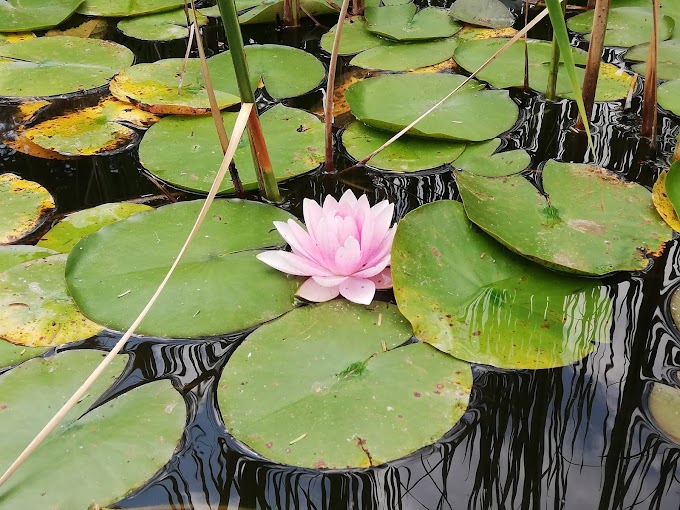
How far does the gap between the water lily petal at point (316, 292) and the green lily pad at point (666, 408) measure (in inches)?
30.0

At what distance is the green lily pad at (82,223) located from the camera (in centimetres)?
187

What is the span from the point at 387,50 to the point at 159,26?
1.23 metres

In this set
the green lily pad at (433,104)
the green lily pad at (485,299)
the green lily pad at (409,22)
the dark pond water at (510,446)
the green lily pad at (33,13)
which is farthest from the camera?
the green lily pad at (33,13)

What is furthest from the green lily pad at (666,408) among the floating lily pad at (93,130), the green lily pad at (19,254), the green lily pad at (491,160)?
the floating lily pad at (93,130)

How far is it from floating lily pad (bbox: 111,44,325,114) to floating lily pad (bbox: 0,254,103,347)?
3.12 feet

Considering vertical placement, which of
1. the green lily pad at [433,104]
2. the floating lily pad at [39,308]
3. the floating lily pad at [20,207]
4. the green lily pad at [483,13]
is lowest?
the floating lily pad at [39,308]

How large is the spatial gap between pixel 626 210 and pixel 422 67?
1279 mm

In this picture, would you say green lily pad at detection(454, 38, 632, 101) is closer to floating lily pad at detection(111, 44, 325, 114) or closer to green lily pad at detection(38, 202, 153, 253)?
floating lily pad at detection(111, 44, 325, 114)

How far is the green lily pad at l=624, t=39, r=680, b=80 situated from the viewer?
2.57m

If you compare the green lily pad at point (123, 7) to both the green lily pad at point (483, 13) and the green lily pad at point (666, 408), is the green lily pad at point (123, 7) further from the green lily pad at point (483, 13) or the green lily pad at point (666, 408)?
the green lily pad at point (666, 408)

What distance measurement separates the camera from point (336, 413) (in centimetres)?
134

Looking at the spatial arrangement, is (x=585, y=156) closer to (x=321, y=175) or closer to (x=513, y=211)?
(x=513, y=211)

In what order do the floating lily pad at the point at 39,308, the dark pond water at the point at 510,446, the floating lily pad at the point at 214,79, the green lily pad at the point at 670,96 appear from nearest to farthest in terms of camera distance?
the dark pond water at the point at 510,446 → the floating lily pad at the point at 39,308 → the green lily pad at the point at 670,96 → the floating lily pad at the point at 214,79

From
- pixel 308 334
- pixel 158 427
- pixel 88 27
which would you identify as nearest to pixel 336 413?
pixel 308 334
